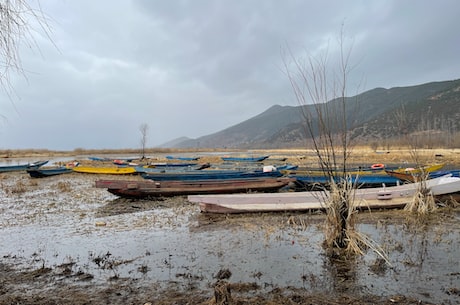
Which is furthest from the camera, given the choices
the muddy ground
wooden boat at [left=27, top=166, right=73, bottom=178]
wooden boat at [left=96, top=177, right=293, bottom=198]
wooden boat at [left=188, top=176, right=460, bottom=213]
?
wooden boat at [left=27, top=166, right=73, bottom=178]

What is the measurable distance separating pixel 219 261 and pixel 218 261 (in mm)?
20

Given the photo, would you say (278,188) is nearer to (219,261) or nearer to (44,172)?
(219,261)

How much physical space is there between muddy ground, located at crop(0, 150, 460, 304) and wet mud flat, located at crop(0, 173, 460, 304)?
0.02 meters

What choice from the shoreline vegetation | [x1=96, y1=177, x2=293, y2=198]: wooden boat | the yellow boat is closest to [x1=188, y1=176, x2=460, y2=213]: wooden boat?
the shoreline vegetation

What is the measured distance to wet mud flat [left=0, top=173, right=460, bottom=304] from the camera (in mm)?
4289

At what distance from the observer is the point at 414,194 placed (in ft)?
30.7

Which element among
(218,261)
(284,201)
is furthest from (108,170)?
(218,261)

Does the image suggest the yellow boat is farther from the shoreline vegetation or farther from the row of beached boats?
the shoreline vegetation

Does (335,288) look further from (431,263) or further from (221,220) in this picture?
(221,220)

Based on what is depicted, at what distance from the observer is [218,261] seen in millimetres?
5766

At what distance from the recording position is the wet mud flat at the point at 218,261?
169 inches

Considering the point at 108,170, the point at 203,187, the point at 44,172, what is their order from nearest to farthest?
the point at 203,187 → the point at 44,172 → the point at 108,170

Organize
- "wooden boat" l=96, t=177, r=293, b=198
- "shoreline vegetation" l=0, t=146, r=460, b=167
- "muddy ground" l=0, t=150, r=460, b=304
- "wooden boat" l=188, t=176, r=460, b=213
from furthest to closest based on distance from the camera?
"shoreline vegetation" l=0, t=146, r=460, b=167, "wooden boat" l=96, t=177, r=293, b=198, "wooden boat" l=188, t=176, r=460, b=213, "muddy ground" l=0, t=150, r=460, b=304

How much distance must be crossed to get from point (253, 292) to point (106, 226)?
5.84 meters
